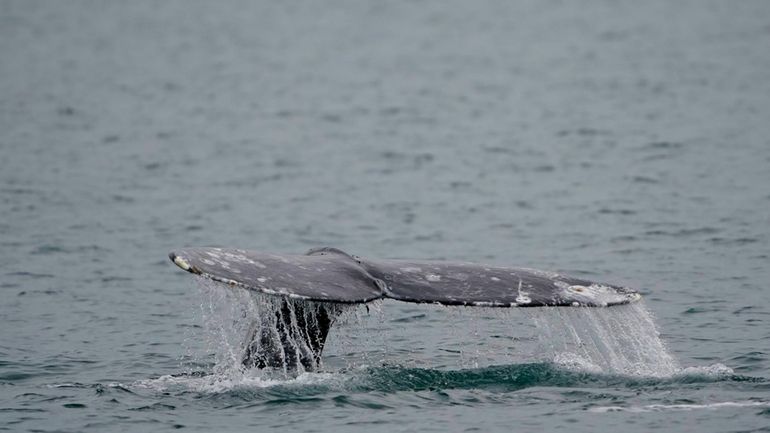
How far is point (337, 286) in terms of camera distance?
29.6 ft

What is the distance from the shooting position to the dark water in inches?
417

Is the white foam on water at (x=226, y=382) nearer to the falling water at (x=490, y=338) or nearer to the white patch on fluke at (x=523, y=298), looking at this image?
the falling water at (x=490, y=338)

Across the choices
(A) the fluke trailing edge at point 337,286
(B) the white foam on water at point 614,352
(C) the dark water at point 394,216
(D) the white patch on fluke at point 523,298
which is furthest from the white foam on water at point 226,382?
(D) the white patch on fluke at point 523,298

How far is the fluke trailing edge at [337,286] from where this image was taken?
8.77 m

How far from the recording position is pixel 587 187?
2283 centimetres

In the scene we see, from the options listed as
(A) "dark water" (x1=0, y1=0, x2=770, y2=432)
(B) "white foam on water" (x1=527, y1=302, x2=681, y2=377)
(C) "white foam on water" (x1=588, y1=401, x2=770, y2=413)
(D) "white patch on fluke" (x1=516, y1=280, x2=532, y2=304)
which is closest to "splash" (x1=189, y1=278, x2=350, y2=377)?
(A) "dark water" (x1=0, y1=0, x2=770, y2=432)

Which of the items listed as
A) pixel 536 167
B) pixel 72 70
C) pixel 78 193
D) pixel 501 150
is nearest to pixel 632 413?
pixel 78 193

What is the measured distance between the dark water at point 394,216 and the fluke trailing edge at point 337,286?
0.84 feet

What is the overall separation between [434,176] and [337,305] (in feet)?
50.2

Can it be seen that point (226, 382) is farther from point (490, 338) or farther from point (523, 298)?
point (490, 338)

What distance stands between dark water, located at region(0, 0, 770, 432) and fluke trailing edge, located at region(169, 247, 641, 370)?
0.84 feet

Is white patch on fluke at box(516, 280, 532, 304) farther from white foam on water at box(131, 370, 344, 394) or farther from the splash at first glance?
white foam on water at box(131, 370, 344, 394)

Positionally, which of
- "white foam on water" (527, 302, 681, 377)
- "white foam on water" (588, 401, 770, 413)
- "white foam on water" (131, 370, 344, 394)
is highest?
"white foam on water" (527, 302, 681, 377)

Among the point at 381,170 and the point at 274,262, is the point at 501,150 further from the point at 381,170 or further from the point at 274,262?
the point at 274,262
